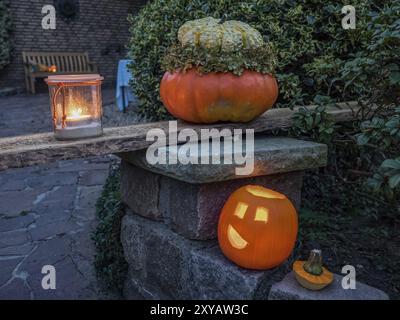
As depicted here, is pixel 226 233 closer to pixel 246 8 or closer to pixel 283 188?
pixel 283 188

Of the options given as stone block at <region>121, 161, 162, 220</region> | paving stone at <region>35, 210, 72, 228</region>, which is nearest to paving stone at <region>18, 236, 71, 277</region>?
paving stone at <region>35, 210, 72, 228</region>

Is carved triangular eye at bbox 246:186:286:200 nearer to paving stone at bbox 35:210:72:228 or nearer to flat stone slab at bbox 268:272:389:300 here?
flat stone slab at bbox 268:272:389:300

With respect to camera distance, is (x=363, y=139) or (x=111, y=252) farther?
(x=111, y=252)

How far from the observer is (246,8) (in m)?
2.51

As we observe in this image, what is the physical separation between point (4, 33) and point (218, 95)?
989 centimetres

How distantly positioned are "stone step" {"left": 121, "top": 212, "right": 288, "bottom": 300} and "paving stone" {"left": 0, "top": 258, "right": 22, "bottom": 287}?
2.36 ft

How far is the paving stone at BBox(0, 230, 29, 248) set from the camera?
2.69 meters

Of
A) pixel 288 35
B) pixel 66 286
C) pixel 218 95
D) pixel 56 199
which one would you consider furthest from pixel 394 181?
pixel 56 199

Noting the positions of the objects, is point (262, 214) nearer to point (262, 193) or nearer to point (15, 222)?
point (262, 193)

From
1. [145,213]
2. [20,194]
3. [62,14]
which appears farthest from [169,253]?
[62,14]

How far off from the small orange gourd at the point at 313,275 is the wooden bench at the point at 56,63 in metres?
9.75

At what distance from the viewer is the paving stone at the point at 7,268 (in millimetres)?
2294

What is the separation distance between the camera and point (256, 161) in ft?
5.51

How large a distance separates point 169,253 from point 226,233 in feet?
1.21
